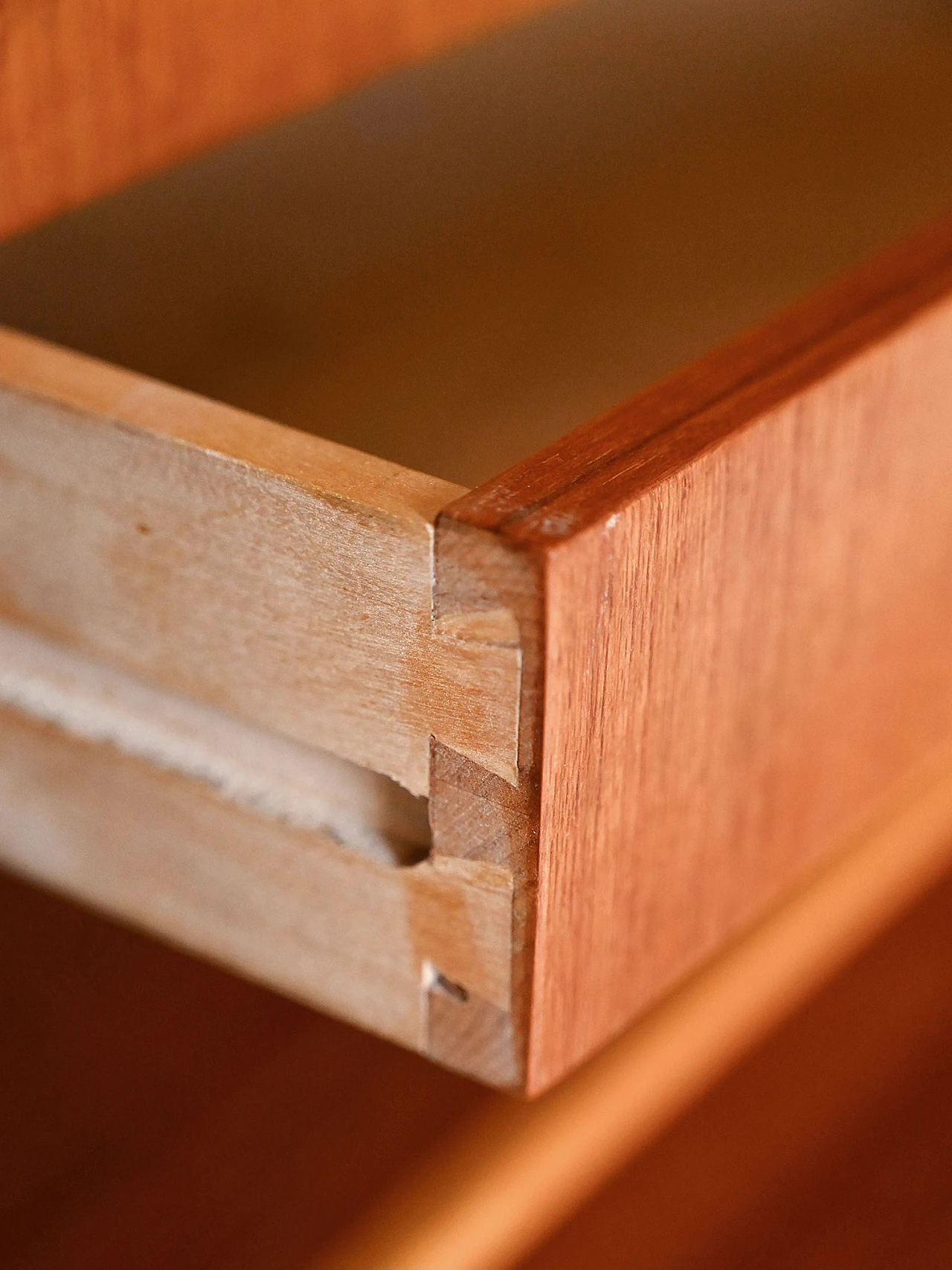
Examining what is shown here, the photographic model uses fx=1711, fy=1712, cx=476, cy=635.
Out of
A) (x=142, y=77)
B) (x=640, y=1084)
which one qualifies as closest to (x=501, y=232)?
(x=142, y=77)

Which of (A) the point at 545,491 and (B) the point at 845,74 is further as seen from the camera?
(B) the point at 845,74

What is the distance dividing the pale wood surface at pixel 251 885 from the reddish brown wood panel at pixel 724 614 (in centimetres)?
2

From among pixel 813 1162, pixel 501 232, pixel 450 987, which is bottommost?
pixel 813 1162

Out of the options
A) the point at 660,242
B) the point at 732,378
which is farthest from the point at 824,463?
the point at 660,242

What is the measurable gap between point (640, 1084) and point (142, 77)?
423mm

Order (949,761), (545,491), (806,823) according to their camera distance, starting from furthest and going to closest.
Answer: (949,761) → (806,823) → (545,491)

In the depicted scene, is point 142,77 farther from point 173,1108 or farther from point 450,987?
point 173,1108

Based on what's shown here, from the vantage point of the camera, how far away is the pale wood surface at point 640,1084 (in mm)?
606

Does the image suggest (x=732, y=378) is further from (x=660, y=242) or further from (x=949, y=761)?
(x=949, y=761)

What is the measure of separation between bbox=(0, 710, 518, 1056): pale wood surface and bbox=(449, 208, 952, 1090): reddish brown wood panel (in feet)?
0.07

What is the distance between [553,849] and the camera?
336 mm

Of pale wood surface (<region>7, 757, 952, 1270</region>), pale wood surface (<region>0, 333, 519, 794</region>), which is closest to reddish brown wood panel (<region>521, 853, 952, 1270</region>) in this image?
pale wood surface (<region>7, 757, 952, 1270</region>)

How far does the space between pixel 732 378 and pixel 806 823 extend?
5.6 inches

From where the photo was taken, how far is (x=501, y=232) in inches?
20.0
